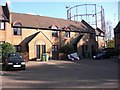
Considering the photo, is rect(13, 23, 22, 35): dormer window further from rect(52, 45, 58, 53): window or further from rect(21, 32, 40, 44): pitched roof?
rect(52, 45, 58, 53): window

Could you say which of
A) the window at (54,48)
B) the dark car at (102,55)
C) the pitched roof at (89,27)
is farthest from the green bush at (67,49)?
the pitched roof at (89,27)

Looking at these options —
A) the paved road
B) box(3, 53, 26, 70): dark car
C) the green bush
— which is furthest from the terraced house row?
the paved road

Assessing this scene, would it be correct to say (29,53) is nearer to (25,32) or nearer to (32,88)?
(25,32)

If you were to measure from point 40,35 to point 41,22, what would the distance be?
4.51 meters

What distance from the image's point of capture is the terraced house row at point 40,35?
3809 cm

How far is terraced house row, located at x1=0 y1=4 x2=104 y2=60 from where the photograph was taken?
38094mm

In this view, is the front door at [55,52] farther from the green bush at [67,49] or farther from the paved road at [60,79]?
the paved road at [60,79]

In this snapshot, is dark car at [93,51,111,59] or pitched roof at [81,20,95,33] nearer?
dark car at [93,51,111,59]

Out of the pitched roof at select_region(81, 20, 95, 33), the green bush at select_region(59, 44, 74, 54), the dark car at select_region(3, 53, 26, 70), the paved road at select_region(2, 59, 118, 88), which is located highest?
the pitched roof at select_region(81, 20, 95, 33)

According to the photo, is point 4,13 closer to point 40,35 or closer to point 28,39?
point 28,39

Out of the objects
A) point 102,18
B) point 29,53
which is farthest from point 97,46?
point 29,53

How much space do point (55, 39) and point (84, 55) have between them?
296 inches

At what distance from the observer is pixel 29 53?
127ft

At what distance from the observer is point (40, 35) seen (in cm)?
4062
